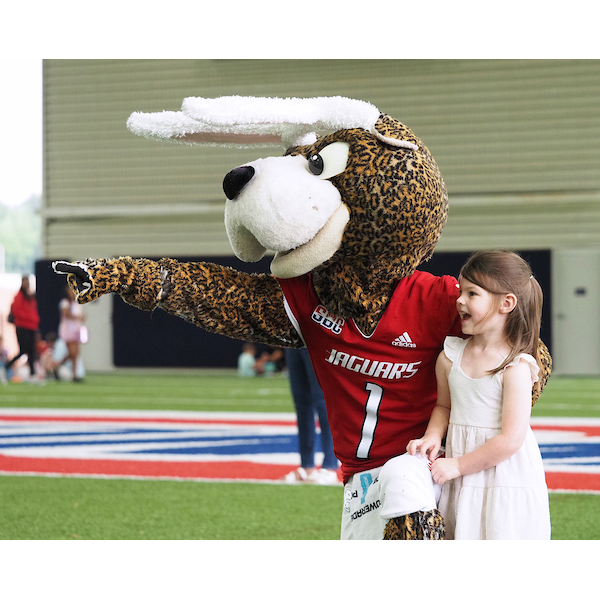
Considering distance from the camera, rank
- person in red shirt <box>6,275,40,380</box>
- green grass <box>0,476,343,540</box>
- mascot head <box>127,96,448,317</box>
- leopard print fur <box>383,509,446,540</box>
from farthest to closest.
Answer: person in red shirt <box>6,275,40,380</box>
green grass <box>0,476,343,540</box>
mascot head <box>127,96,448,317</box>
leopard print fur <box>383,509,446,540</box>

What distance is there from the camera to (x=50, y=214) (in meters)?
14.6

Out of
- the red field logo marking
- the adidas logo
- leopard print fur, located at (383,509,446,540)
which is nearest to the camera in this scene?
leopard print fur, located at (383,509,446,540)

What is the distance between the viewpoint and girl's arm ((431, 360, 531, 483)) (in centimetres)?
175

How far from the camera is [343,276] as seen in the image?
1.95 meters

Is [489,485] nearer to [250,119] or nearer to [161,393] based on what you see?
[250,119]

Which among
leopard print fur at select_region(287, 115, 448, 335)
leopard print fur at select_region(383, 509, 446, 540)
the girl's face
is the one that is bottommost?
leopard print fur at select_region(383, 509, 446, 540)

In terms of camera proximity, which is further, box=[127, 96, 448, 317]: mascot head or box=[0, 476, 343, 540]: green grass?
box=[0, 476, 343, 540]: green grass

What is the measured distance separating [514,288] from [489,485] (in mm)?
441

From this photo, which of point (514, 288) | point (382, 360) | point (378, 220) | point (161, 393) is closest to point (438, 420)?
point (382, 360)

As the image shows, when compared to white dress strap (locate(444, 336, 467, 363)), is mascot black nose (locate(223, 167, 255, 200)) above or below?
above

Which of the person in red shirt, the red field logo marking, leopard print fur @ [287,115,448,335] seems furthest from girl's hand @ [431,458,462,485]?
the person in red shirt

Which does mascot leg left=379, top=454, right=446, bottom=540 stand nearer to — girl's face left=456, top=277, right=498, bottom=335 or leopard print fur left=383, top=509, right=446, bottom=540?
leopard print fur left=383, top=509, right=446, bottom=540

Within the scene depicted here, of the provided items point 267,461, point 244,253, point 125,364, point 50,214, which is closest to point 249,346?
point 125,364

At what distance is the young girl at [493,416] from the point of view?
176 centimetres
